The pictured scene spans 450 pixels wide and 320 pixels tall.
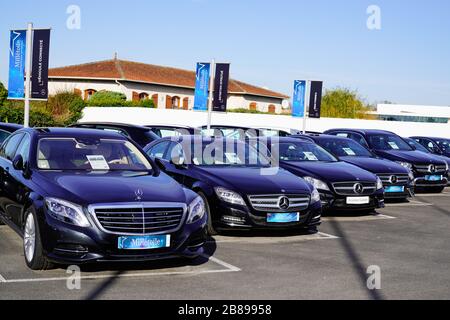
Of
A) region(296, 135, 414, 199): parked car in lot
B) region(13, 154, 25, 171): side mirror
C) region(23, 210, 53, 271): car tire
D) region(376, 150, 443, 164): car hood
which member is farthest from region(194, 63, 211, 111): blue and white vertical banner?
region(23, 210, 53, 271): car tire

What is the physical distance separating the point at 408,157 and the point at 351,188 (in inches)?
210

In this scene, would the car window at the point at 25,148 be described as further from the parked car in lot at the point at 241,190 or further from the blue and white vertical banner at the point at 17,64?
the blue and white vertical banner at the point at 17,64

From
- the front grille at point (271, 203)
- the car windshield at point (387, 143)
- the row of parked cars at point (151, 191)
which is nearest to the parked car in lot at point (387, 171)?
the row of parked cars at point (151, 191)

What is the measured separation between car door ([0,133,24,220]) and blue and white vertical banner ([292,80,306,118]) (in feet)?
59.9

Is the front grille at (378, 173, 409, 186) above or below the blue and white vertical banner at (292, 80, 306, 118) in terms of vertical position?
below

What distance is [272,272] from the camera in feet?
23.4

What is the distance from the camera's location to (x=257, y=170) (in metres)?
10.1

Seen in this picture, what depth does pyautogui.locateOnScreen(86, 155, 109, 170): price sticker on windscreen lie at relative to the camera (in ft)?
25.5

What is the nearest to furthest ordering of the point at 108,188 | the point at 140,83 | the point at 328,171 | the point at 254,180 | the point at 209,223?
the point at 108,188 < the point at 209,223 < the point at 254,180 < the point at 328,171 < the point at 140,83

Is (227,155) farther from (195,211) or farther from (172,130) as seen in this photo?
(172,130)

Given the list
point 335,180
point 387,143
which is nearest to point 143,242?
point 335,180

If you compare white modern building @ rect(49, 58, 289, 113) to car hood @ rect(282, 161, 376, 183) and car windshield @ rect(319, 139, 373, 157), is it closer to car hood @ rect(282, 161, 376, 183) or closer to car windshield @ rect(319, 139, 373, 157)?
car windshield @ rect(319, 139, 373, 157)
